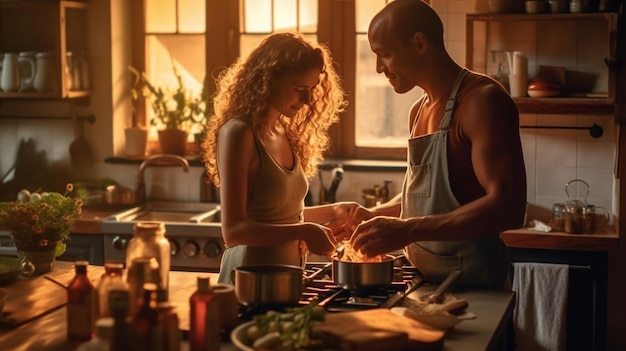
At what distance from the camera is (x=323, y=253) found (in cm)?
311

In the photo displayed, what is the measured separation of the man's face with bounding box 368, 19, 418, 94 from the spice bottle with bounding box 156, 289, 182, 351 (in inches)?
57.3

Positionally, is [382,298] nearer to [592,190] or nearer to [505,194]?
[505,194]

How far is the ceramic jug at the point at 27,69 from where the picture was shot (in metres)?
5.40

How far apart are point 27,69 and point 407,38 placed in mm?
2865

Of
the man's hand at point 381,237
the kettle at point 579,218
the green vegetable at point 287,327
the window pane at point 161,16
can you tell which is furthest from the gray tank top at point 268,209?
the window pane at point 161,16

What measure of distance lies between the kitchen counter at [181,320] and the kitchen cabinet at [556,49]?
1977 mm

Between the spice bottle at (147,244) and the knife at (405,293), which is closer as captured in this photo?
the spice bottle at (147,244)

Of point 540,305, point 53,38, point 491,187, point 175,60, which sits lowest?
point 540,305

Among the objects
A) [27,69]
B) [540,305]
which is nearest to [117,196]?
[27,69]

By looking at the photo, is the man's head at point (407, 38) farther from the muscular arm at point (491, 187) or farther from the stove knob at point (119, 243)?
the stove knob at point (119, 243)

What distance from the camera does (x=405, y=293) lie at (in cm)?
294

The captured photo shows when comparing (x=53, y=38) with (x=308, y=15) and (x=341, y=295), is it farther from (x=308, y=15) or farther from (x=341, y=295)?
(x=341, y=295)

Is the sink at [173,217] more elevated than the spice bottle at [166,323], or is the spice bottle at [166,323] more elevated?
the spice bottle at [166,323]

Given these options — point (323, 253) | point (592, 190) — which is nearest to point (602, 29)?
point (592, 190)
